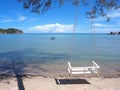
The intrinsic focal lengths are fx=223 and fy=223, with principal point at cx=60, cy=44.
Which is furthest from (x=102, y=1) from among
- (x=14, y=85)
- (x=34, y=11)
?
(x=14, y=85)

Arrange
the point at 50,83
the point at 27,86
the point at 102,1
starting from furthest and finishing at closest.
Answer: the point at 50,83
the point at 27,86
the point at 102,1

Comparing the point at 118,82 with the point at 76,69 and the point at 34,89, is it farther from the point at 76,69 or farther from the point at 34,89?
the point at 34,89

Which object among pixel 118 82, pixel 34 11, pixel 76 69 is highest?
pixel 34 11

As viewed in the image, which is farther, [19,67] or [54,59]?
[54,59]

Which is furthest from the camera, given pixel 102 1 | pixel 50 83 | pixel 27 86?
pixel 50 83

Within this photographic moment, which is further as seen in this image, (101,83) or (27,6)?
(101,83)

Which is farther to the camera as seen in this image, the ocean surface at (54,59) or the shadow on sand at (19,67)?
the ocean surface at (54,59)

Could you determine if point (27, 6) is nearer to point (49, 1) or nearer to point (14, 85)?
point (49, 1)

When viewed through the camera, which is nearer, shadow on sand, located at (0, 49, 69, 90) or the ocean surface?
shadow on sand, located at (0, 49, 69, 90)

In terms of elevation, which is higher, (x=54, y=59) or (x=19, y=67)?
(x=19, y=67)

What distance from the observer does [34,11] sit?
8.17m

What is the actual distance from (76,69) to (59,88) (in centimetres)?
115

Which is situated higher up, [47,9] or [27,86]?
[47,9]

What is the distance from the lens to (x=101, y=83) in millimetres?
9320
